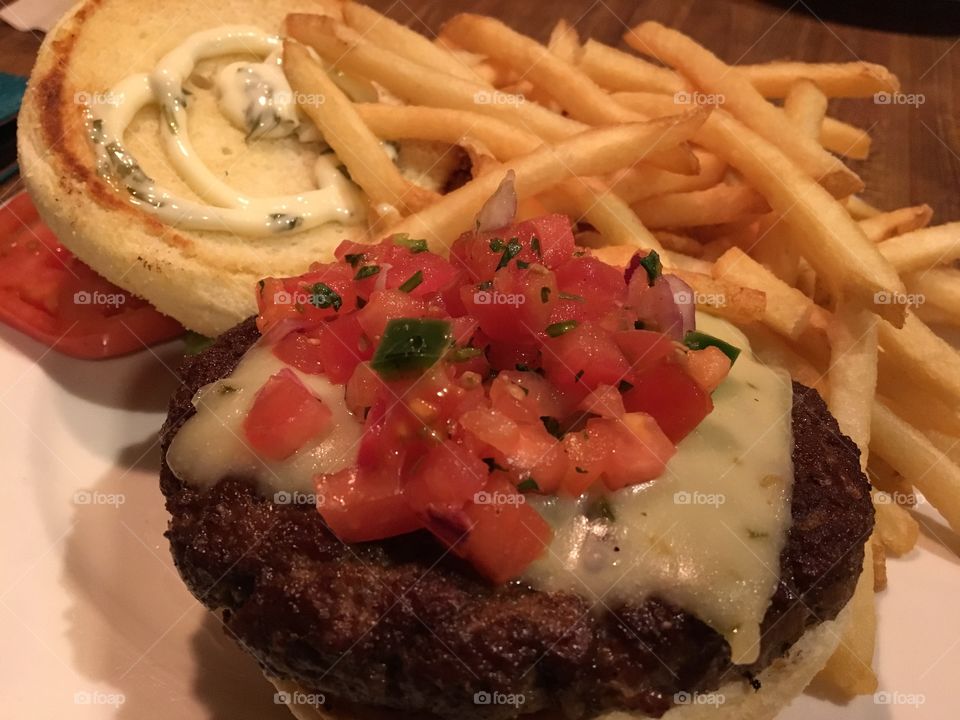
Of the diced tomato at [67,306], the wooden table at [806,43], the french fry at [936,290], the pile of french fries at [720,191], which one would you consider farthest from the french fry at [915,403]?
the diced tomato at [67,306]

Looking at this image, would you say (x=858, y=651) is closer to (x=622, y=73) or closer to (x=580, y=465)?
(x=580, y=465)

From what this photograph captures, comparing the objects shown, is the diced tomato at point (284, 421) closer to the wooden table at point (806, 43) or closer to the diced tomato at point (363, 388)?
the diced tomato at point (363, 388)

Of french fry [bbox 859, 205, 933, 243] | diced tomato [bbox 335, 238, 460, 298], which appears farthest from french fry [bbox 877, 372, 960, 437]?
diced tomato [bbox 335, 238, 460, 298]

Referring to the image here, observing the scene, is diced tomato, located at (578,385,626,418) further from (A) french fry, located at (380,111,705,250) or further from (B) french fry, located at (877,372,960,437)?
(B) french fry, located at (877,372,960,437)

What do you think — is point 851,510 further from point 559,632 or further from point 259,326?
point 259,326

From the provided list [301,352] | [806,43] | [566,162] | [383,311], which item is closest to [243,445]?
[301,352]
